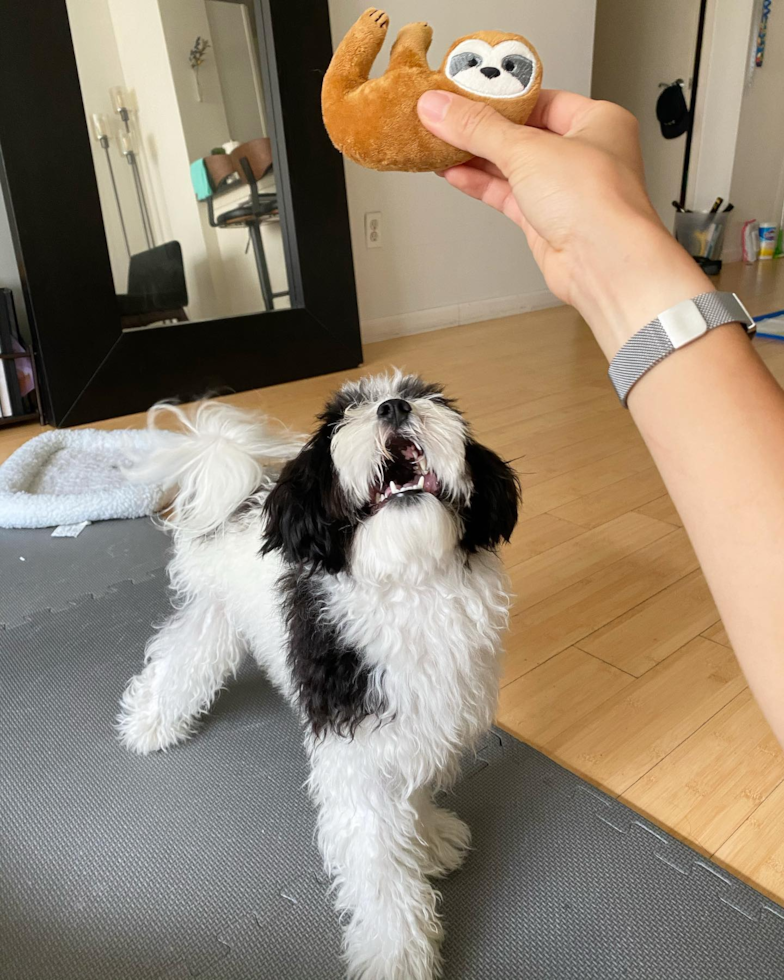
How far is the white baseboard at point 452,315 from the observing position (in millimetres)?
3957

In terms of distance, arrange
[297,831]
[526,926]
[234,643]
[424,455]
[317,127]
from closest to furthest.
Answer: [424,455]
[526,926]
[297,831]
[234,643]
[317,127]

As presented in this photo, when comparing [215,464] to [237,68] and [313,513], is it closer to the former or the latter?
[313,513]

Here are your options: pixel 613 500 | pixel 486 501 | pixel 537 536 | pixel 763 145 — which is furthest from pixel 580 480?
pixel 763 145

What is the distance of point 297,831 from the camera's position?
112cm

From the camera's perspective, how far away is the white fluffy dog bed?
2.11 metres

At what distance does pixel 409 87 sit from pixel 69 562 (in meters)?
1.54

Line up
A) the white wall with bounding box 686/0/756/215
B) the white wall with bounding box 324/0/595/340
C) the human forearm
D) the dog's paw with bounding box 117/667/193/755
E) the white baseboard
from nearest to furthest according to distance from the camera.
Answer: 1. the human forearm
2. the dog's paw with bounding box 117/667/193/755
3. the white wall with bounding box 324/0/595/340
4. the white baseboard
5. the white wall with bounding box 686/0/756/215

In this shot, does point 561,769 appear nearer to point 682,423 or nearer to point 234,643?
point 234,643

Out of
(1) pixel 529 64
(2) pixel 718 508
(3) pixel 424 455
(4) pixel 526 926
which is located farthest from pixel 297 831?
(1) pixel 529 64

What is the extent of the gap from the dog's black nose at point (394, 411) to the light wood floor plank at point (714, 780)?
0.75 metres

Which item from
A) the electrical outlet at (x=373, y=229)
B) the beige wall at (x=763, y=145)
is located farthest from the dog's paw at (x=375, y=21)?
the beige wall at (x=763, y=145)

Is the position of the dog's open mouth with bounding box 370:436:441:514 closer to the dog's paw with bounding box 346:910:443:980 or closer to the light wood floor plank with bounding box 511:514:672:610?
the dog's paw with bounding box 346:910:443:980

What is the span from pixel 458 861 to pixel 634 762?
360 mm

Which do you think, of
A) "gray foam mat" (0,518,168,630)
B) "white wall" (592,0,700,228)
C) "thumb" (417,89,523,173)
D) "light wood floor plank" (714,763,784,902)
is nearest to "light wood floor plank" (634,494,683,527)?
"light wood floor plank" (714,763,784,902)
